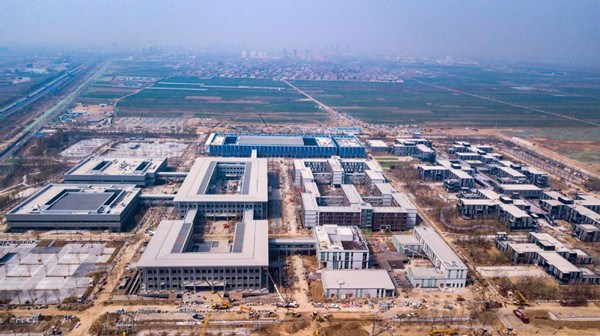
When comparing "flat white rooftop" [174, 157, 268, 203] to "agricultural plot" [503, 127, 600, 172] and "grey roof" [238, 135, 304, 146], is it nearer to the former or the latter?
"grey roof" [238, 135, 304, 146]

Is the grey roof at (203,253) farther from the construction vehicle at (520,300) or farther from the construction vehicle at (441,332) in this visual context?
the construction vehicle at (520,300)

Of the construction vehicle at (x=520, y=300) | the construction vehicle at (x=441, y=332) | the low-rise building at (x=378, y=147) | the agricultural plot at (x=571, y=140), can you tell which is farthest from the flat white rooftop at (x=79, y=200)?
the agricultural plot at (x=571, y=140)

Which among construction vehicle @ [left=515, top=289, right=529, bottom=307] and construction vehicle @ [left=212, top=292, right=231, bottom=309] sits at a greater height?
construction vehicle @ [left=212, top=292, right=231, bottom=309]

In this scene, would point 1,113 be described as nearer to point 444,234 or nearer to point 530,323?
point 444,234

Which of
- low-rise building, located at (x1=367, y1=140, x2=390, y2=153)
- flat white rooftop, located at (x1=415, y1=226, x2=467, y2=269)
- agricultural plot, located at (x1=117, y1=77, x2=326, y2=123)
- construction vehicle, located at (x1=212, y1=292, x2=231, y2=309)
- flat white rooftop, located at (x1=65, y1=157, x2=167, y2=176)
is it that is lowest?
construction vehicle, located at (x1=212, y1=292, x2=231, y2=309)

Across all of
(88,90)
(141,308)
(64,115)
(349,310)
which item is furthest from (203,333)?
(88,90)

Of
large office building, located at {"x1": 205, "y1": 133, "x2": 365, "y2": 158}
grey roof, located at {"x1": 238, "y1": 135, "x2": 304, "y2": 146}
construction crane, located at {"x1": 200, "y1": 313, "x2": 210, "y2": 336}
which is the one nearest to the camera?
construction crane, located at {"x1": 200, "y1": 313, "x2": 210, "y2": 336}

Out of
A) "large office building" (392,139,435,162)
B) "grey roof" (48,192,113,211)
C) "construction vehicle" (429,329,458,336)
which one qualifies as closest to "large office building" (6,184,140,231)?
"grey roof" (48,192,113,211)
